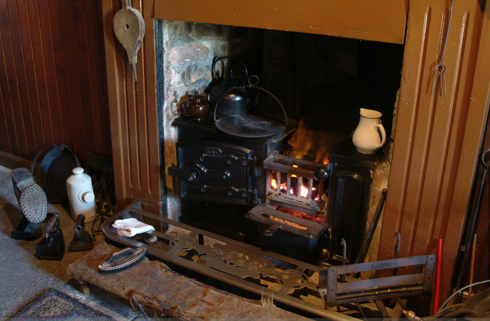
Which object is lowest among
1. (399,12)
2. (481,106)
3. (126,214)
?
(126,214)

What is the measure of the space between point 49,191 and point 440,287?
8.17 ft

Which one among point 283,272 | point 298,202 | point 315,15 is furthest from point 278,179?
point 315,15

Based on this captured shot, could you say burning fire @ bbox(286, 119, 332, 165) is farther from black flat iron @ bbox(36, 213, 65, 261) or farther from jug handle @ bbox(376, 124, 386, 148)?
black flat iron @ bbox(36, 213, 65, 261)

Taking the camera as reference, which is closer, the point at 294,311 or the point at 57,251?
the point at 294,311

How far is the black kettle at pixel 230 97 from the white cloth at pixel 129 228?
2.58 ft

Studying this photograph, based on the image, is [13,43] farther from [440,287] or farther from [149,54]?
[440,287]

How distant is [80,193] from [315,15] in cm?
185

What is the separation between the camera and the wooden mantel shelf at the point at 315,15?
1810 mm

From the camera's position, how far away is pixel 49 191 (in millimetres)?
3156

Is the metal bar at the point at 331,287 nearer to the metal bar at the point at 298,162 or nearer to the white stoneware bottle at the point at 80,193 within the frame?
the metal bar at the point at 298,162

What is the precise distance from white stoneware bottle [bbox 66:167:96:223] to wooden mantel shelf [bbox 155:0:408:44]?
127 centimetres

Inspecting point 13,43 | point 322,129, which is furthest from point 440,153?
point 13,43

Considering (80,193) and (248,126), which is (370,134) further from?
(80,193)

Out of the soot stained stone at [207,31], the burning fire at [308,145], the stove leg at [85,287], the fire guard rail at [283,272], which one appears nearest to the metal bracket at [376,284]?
the fire guard rail at [283,272]
